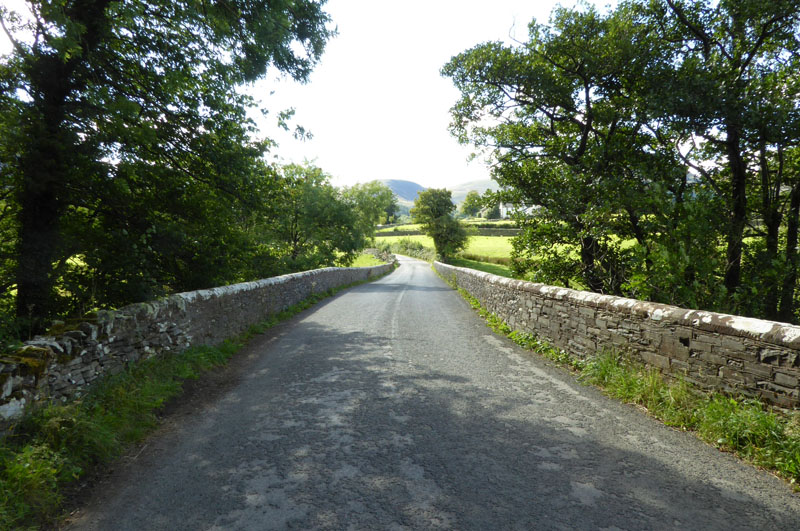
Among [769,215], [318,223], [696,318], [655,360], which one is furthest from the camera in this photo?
[318,223]

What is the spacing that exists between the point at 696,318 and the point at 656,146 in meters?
7.53

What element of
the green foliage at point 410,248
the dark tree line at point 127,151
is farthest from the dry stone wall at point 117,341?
the green foliage at point 410,248

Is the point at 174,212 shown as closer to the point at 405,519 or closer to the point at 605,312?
the point at 405,519

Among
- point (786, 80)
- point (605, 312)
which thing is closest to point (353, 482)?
point (605, 312)

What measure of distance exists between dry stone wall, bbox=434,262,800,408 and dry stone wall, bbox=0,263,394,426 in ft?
20.8

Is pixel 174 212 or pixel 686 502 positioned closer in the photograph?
pixel 686 502

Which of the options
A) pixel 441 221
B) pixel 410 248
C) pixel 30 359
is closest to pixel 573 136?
pixel 30 359

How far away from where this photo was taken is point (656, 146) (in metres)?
10.2

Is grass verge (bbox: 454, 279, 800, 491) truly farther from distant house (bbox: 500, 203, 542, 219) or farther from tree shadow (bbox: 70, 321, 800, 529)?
distant house (bbox: 500, 203, 542, 219)

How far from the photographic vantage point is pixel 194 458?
11.6 feet

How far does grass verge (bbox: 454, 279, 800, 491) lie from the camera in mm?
3312

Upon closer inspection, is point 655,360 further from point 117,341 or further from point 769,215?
point 769,215

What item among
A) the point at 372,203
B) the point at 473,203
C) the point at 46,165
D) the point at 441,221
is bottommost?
the point at 473,203

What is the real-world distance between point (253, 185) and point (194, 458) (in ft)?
20.3
